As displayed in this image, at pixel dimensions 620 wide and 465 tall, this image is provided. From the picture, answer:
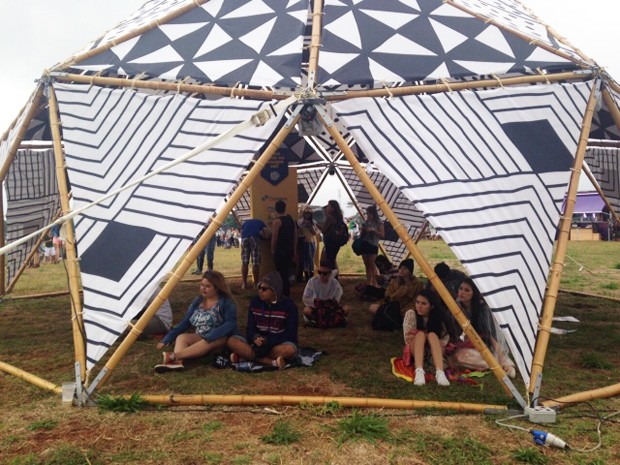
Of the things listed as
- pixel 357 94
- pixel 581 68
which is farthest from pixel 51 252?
pixel 581 68

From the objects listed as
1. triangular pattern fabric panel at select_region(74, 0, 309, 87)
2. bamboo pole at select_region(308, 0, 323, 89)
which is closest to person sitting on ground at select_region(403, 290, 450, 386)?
bamboo pole at select_region(308, 0, 323, 89)

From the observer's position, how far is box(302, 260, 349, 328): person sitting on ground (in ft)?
22.5

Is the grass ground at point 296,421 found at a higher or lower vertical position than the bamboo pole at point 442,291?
lower

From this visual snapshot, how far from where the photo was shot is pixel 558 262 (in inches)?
176

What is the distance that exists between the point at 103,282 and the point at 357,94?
2.88m

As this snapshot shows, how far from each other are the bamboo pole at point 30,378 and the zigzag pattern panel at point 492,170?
352cm

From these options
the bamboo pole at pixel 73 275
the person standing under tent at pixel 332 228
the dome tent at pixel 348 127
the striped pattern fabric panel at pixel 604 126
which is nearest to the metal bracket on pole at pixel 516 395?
the dome tent at pixel 348 127

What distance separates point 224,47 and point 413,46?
1.97 meters

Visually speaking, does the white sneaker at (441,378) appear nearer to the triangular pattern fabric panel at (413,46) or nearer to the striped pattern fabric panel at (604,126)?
the triangular pattern fabric panel at (413,46)

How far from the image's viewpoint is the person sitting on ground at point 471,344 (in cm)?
489

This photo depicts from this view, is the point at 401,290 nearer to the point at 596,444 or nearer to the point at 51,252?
the point at 596,444

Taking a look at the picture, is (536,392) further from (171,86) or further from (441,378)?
(171,86)

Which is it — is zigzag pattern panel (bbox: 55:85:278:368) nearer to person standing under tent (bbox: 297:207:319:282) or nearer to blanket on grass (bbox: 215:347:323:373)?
blanket on grass (bbox: 215:347:323:373)

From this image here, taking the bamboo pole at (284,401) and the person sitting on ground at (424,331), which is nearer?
the bamboo pole at (284,401)
